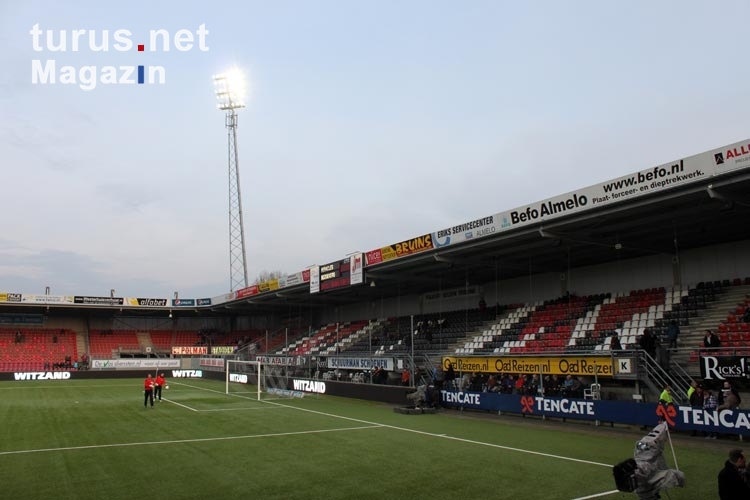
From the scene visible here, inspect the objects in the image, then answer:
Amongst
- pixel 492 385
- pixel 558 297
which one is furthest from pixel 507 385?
pixel 558 297

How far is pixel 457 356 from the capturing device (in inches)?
997

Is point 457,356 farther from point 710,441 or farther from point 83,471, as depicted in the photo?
point 83,471

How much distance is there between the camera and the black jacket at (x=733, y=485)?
6996 millimetres

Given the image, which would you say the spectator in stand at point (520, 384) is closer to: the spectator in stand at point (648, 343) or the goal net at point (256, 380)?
the spectator in stand at point (648, 343)

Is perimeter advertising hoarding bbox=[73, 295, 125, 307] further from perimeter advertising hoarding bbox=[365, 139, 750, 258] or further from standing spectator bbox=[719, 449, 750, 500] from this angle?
standing spectator bbox=[719, 449, 750, 500]

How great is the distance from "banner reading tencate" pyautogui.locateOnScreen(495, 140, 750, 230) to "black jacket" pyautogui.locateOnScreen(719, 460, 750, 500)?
11.9m

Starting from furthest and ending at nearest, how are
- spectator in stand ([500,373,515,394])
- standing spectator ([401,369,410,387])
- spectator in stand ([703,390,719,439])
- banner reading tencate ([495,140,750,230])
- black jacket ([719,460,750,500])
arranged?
standing spectator ([401,369,410,387]) < spectator in stand ([500,373,515,394]) < banner reading tencate ([495,140,750,230]) < spectator in stand ([703,390,719,439]) < black jacket ([719,460,750,500])

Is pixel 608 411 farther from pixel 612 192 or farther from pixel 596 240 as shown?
pixel 596 240

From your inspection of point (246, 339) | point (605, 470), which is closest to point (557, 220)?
point (605, 470)

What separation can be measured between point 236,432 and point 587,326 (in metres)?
16.5

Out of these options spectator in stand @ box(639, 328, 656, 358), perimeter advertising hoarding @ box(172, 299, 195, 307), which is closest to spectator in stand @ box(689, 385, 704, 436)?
spectator in stand @ box(639, 328, 656, 358)

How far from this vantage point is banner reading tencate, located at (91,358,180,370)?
51.2 m

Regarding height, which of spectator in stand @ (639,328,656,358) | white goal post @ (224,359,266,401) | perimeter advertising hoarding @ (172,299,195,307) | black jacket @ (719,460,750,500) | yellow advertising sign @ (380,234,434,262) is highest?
yellow advertising sign @ (380,234,434,262)

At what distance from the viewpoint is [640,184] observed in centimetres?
1891
